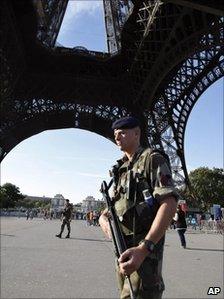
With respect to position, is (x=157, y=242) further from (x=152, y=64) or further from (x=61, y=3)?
(x=61, y=3)

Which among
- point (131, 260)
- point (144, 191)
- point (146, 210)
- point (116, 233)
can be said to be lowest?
point (131, 260)

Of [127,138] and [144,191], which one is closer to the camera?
[144,191]

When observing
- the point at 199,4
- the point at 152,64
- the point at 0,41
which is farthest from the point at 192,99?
the point at 199,4

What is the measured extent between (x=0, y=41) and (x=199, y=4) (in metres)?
14.7

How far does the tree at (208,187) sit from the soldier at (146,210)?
7704cm

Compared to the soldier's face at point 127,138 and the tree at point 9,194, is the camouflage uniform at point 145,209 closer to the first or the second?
the soldier's face at point 127,138

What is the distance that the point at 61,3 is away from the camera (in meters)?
39.8

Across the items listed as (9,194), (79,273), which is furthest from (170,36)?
(9,194)

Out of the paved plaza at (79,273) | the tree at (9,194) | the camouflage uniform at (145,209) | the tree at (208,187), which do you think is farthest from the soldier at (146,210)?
the tree at (9,194)

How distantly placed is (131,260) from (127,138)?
0.96 m

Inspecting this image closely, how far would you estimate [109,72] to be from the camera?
3900cm

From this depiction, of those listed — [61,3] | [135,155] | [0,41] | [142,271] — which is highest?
[61,3]

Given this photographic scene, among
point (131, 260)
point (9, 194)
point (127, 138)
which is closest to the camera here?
point (131, 260)

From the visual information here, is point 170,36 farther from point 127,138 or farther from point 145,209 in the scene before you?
point 145,209
